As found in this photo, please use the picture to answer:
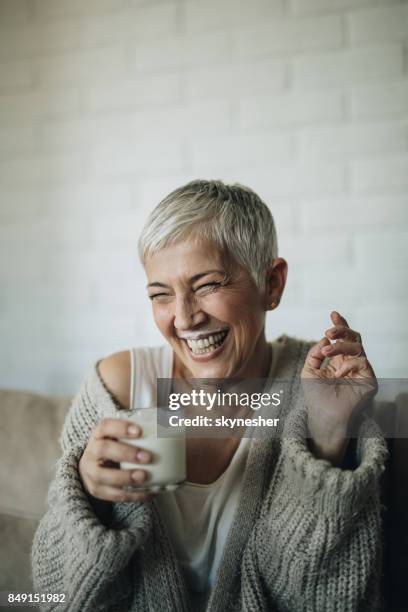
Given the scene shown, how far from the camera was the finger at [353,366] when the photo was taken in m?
0.72

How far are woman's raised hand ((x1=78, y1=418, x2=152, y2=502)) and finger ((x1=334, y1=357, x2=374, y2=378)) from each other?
0.98ft

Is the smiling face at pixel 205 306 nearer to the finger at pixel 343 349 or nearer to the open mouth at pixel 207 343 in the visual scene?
the open mouth at pixel 207 343

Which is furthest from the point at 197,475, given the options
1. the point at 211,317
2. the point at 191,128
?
the point at 191,128

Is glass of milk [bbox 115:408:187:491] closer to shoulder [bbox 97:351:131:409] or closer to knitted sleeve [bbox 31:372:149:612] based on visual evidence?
knitted sleeve [bbox 31:372:149:612]

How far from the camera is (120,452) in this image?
575mm

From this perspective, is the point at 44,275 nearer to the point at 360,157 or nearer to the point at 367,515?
the point at 360,157

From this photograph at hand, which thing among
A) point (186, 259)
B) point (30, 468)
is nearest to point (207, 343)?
point (186, 259)

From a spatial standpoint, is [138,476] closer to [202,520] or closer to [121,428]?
[121,428]

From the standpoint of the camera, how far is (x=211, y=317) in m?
0.79

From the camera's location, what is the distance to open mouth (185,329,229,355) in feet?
2.63

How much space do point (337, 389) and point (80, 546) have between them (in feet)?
1.26

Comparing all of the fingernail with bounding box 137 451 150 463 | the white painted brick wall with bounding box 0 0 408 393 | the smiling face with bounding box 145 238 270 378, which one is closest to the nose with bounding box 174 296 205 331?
the smiling face with bounding box 145 238 270 378

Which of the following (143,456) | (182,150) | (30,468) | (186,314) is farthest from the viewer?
(182,150)

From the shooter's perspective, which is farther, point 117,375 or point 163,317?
point 117,375
